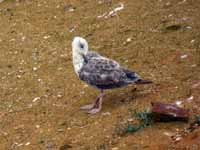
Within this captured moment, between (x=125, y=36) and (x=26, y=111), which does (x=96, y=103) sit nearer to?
(x=26, y=111)

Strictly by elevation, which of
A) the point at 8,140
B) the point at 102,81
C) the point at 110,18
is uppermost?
the point at 110,18

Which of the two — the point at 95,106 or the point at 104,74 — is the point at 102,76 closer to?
the point at 104,74

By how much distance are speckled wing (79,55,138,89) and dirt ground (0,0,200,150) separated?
38cm

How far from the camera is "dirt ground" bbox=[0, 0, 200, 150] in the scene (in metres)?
9.60

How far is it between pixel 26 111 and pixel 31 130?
821 mm

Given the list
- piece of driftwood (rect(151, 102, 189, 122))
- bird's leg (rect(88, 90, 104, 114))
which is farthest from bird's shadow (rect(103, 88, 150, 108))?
piece of driftwood (rect(151, 102, 189, 122))

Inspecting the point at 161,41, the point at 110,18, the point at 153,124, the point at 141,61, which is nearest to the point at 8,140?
the point at 153,124

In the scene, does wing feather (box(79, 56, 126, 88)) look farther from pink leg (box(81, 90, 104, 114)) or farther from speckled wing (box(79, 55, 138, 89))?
pink leg (box(81, 90, 104, 114))

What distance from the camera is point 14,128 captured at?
34.4 ft

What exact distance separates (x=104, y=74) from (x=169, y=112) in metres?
1.54

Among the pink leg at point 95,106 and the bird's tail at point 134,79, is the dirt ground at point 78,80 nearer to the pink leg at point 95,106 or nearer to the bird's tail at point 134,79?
the pink leg at point 95,106

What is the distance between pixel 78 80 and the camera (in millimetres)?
11859

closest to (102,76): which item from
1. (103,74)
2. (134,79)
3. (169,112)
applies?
(103,74)

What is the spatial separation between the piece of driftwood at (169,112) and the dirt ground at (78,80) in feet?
0.38
